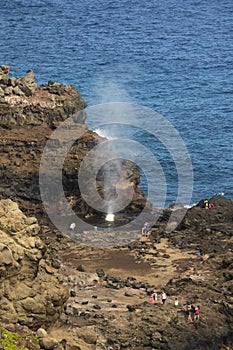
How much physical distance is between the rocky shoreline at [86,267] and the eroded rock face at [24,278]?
6 centimetres

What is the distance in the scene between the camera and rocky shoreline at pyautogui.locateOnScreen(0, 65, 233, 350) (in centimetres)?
5822

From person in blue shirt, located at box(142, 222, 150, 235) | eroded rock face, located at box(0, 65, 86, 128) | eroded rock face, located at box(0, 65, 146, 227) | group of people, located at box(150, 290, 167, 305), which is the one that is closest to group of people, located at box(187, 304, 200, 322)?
group of people, located at box(150, 290, 167, 305)

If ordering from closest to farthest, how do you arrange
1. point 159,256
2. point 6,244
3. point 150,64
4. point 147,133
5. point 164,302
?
point 6,244
point 164,302
point 159,256
point 147,133
point 150,64

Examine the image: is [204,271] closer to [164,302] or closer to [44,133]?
[164,302]

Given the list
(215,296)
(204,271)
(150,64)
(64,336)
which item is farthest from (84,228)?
(150,64)

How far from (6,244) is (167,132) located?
8633 centimetres

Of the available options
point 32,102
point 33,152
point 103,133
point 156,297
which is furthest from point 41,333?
point 103,133

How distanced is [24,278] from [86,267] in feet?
91.7

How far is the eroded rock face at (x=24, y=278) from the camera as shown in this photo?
5697cm

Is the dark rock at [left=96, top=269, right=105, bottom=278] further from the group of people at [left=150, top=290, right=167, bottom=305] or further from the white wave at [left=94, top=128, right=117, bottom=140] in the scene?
the white wave at [left=94, top=128, right=117, bottom=140]

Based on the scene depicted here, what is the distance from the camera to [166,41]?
196 meters

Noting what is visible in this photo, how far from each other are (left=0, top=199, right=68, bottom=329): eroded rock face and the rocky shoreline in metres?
0.06

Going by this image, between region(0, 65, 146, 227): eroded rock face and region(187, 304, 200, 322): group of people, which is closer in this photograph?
region(187, 304, 200, 322): group of people

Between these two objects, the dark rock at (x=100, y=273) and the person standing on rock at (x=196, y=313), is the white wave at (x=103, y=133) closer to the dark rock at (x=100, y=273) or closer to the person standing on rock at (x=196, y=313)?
the dark rock at (x=100, y=273)
